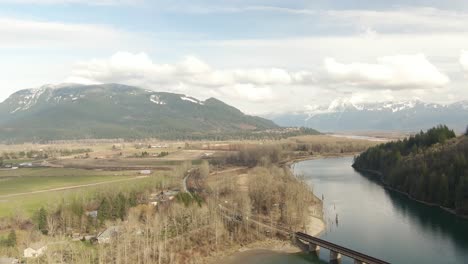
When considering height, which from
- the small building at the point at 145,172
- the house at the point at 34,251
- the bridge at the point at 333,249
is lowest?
the bridge at the point at 333,249

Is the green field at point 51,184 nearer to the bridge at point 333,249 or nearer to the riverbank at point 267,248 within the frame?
the riverbank at point 267,248

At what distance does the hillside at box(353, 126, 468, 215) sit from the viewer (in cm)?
9019

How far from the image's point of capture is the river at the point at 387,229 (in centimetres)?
6241

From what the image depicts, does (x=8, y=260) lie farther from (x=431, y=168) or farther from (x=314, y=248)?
(x=431, y=168)

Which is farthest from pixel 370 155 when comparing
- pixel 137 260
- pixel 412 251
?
pixel 137 260

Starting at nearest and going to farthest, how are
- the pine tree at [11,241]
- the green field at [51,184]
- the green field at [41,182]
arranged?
the pine tree at [11,241]
the green field at [51,184]
the green field at [41,182]

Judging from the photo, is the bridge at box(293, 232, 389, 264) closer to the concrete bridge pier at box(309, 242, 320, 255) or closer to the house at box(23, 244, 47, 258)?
the concrete bridge pier at box(309, 242, 320, 255)

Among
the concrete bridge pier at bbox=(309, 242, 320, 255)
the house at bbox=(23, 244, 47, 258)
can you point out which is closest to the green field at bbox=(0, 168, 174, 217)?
the house at bbox=(23, 244, 47, 258)

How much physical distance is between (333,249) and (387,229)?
66.2 feet

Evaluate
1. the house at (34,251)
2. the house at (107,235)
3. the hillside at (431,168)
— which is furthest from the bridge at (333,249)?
the house at (34,251)

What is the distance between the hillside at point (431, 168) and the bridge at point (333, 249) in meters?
35.6

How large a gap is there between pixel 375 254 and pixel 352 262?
A: 4175 millimetres

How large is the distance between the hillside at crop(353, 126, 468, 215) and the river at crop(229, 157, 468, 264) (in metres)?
3.32

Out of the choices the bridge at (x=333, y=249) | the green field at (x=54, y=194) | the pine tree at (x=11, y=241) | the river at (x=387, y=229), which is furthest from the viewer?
the green field at (x=54, y=194)
